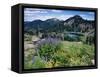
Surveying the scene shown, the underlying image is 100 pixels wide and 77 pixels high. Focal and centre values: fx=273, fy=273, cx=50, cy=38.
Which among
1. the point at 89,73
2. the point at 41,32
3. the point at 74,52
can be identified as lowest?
the point at 89,73

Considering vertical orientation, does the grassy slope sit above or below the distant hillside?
below

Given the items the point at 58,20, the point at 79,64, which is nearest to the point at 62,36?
the point at 58,20

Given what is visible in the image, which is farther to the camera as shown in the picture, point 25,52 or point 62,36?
point 62,36

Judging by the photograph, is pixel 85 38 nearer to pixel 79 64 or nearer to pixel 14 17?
pixel 79 64

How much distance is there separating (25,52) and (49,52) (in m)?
0.22

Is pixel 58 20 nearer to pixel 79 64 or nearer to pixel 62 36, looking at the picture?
pixel 62 36

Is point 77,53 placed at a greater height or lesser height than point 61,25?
lesser

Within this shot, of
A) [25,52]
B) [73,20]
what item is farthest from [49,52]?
[73,20]

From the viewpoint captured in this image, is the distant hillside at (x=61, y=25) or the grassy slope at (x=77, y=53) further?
the grassy slope at (x=77, y=53)

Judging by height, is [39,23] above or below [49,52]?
above

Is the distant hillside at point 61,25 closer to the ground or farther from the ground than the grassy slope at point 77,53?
farther from the ground

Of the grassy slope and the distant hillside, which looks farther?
the grassy slope

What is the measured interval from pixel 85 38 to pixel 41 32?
434 mm

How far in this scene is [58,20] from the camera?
7.60ft
